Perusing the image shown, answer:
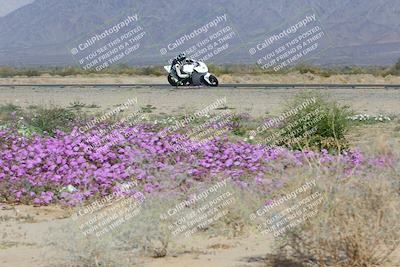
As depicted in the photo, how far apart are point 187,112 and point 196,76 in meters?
12.5

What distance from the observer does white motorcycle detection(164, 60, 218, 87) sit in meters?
32.8

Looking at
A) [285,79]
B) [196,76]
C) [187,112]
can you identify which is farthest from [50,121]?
[285,79]

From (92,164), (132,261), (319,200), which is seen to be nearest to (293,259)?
(319,200)

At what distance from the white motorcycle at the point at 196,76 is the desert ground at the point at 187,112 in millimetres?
1928

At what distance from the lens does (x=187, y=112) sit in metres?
20.8

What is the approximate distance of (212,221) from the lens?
27.9 feet

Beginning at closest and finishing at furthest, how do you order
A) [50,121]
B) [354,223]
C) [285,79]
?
[354,223]
[50,121]
[285,79]

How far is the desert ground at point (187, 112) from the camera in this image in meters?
7.44

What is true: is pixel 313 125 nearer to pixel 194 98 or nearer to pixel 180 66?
pixel 194 98

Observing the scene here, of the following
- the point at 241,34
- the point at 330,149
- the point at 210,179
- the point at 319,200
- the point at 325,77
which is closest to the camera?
the point at 319,200

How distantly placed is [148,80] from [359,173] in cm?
3899

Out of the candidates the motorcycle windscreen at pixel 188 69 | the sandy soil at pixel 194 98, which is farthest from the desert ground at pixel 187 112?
the motorcycle windscreen at pixel 188 69

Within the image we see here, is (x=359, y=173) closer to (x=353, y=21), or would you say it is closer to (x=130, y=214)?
(x=130, y=214)

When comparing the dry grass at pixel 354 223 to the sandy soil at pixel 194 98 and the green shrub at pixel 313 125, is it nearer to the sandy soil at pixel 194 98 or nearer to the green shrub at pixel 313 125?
the green shrub at pixel 313 125
